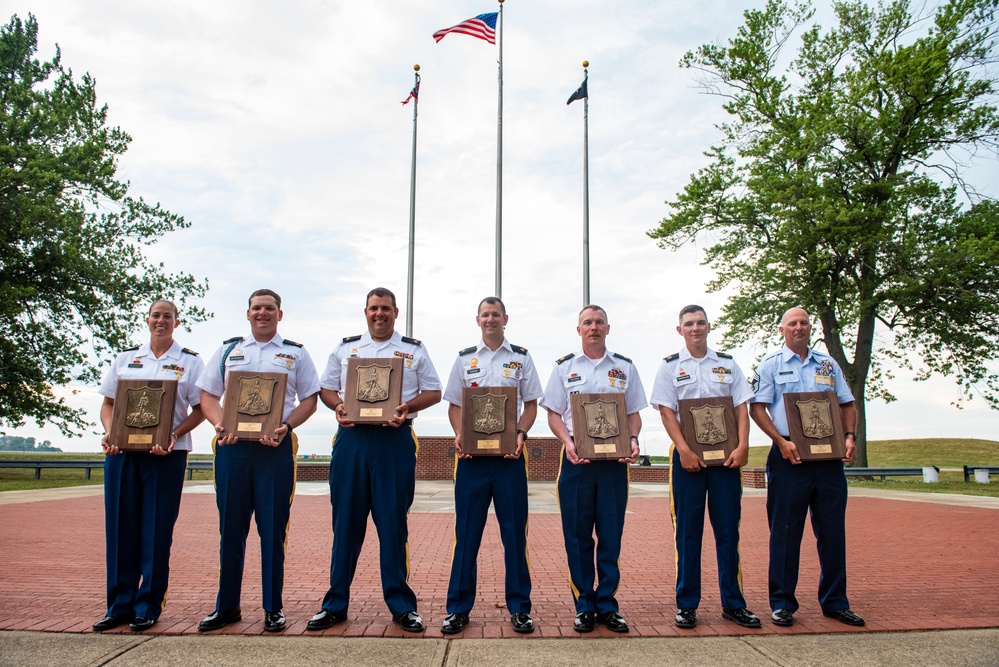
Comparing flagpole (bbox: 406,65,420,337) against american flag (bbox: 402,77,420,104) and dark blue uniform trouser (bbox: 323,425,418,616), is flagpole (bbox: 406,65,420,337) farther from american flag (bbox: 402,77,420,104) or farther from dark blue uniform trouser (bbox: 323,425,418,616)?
dark blue uniform trouser (bbox: 323,425,418,616)

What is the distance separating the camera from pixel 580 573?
15.1ft

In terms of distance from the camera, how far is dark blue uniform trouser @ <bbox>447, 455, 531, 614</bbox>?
454 centimetres

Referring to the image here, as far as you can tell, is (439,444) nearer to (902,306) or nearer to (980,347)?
(902,306)

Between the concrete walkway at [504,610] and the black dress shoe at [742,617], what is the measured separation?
0.20 ft

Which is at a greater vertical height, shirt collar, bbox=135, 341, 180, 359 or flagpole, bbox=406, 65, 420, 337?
flagpole, bbox=406, 65, 420, 337

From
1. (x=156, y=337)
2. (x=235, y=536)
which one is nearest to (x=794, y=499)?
(x=235, y=536)

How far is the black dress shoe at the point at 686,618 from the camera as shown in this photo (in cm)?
455

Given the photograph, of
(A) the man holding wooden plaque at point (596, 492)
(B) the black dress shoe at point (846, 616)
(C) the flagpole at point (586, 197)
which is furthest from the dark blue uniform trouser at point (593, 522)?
(C) the flagpole at point (586, 197)

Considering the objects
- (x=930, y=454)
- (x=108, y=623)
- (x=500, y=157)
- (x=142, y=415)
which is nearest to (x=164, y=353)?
(x=142, y=415)

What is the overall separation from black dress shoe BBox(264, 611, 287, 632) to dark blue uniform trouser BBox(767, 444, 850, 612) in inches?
127

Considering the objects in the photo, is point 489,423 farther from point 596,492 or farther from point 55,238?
point 55,238

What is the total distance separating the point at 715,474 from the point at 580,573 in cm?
113

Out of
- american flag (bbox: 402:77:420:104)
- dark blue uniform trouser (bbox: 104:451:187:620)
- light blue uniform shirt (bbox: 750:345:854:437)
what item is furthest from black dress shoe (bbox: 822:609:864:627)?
american flag (bbox: 402:77:420:104)

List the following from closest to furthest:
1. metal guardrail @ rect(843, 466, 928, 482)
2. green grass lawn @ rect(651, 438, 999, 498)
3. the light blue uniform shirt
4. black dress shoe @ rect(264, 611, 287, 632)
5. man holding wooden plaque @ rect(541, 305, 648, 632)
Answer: black dress shoe @ rect(264, 611, 287, 632) < man holding wooden plaque @ rect(541, 305, 648, 632) < the light blue uniform shirt < metal guardrail @ rect(843, 466, 928, 482) < green grass lawn @ rect(651, 438, 999, 498)
